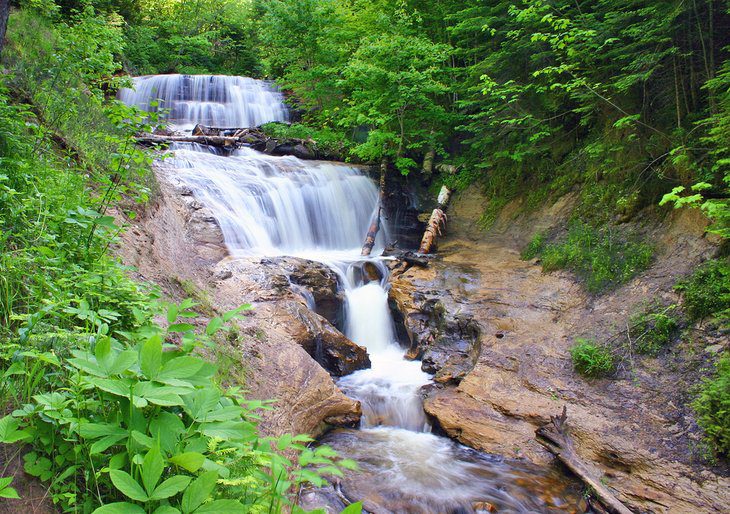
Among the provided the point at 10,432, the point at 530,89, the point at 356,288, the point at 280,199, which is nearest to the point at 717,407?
the point at 10,432

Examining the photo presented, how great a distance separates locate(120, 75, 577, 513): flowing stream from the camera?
4.09 metres

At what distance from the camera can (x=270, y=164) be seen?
11.6 m

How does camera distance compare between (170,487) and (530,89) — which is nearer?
(170,487)

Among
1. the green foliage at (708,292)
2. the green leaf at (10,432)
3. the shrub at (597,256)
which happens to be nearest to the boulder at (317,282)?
the shrub at (597,256)

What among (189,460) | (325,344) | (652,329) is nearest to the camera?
(189,460)

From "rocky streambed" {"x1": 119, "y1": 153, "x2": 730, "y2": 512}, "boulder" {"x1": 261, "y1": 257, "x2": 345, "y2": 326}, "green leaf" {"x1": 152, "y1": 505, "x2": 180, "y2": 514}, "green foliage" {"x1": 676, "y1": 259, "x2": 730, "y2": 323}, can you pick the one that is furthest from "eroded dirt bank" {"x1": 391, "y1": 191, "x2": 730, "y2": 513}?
"green leaf" {"x1": 152, "y1": 505, "x2": 180, "y2": 514}

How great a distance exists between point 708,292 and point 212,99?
59.3ft

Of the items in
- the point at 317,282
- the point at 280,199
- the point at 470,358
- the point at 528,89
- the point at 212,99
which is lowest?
the point at 470,358

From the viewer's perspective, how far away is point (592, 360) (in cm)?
536

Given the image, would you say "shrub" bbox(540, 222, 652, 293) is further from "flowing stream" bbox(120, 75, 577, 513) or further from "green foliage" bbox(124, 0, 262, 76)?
"green foliage" bbox(124, 0, 262, 76)

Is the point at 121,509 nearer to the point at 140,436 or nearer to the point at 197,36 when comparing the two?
the point at 140,436

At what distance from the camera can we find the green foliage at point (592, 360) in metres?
5.29

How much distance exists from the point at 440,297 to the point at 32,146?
19.2ft

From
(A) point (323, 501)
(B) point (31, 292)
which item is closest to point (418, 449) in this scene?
(A) point (323, 501)
